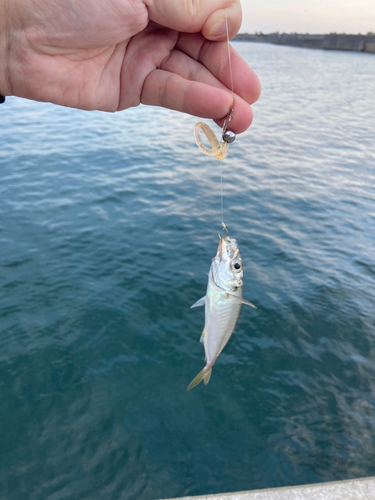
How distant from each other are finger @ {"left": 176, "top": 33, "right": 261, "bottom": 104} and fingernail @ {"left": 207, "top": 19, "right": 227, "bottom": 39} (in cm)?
19

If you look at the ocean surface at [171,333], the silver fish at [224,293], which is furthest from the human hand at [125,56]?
the ocean surface at [171,333]

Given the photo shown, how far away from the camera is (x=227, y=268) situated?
3.84 metres

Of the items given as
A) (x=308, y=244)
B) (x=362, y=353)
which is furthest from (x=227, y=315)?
(x=308, y=244)

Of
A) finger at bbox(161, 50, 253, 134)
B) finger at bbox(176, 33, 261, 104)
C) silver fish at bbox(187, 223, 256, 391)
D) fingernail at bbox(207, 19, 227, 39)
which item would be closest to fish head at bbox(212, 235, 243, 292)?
silver fish at bbox(187, 223, 256, 391)

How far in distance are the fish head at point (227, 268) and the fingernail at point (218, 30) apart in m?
1.83

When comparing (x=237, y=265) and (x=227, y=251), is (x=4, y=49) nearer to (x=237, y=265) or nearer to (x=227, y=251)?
(x=227, y=251)

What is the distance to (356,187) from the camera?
13922mm

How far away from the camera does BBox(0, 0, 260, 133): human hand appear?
3119 mm

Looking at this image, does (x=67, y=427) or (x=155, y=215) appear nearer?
(x=67, y=427)

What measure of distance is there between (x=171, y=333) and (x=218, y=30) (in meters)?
5.15

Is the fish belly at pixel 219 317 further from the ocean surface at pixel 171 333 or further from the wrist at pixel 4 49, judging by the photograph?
the wrist at pixel 4 49

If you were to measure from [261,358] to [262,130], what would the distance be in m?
17.4

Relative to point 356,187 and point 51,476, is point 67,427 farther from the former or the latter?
point 356,187

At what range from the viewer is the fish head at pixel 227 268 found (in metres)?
3.81
